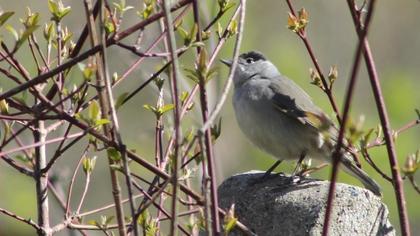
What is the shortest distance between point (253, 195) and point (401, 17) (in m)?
8.75

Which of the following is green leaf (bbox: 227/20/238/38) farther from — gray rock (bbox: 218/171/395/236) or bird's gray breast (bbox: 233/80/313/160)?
bird's gray breast (bbox: 233/80/313/160)

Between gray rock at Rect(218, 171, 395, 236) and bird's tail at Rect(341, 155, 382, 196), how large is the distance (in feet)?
2.88

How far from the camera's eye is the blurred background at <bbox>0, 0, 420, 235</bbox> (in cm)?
852

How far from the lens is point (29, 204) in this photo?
877cm

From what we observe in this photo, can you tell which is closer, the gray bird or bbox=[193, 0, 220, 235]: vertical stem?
bbox=[193, 0, 220, 235]: vertical stem

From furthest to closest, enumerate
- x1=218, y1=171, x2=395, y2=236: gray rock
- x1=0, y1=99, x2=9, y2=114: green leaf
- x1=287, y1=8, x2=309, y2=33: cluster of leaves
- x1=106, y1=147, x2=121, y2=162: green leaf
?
1. x1=287, y1=8, x2=309, y2=33: cluster of leaves
2. x1=218, y1=171, x2=395, y2=236: gray rock
3. x1=0, y1=99, x2=9, y2=114: green leaf
4. x1=106, y1=147, x2=121, y2=162: green leaf

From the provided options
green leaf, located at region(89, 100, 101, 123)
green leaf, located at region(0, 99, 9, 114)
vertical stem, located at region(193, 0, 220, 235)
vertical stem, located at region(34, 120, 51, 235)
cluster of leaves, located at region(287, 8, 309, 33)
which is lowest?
vertical stem, located at region(193, 0, 220, 235)

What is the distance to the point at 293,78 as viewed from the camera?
31.2 feet

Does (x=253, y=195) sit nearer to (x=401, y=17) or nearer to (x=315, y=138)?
(x=315, y=138)

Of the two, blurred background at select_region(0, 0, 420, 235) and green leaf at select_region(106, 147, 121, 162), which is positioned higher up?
blurred background at select_region(0, 0, 420, 235)

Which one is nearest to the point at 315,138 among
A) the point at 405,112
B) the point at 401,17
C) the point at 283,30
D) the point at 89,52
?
the point at 89,52

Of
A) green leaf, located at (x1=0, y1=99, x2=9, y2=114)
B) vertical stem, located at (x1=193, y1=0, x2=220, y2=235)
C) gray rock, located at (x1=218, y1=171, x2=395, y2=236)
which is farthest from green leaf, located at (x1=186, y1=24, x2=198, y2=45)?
gray rock, located at (x1=218, y1=171, x2=395, y2=236)

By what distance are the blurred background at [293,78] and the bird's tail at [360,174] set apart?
161cm

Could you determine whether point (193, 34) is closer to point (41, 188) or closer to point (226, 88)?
point (226, 88)
